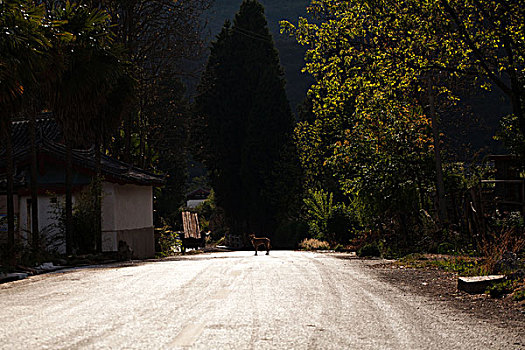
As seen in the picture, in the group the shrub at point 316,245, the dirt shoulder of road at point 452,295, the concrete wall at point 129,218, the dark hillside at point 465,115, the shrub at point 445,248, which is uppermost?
the dark hillside at point 465,115

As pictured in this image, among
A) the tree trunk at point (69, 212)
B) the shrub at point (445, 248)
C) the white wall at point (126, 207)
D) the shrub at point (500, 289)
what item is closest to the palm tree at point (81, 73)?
the tree trunk at point (69, 212)

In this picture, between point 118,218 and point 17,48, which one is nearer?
point 17,48

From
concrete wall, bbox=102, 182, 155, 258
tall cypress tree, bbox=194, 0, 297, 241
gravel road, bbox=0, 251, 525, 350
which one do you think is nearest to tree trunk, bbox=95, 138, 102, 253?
concrete wall, bbox=102, 182, 155, 258

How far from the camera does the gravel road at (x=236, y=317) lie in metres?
7.23

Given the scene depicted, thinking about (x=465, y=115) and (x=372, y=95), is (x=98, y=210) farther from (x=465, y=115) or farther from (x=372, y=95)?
(x=465, y=115)

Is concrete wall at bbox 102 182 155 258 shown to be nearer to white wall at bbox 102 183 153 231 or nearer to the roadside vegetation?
white wall at bbox 102 183 153 231

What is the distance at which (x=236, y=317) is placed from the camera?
28.9ft

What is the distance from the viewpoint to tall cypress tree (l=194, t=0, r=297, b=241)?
2274 inches

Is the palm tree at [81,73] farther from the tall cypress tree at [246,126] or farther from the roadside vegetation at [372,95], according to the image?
the tall cypress tree at [246,126]

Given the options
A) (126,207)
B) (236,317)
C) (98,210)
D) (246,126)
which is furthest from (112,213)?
(246,126)

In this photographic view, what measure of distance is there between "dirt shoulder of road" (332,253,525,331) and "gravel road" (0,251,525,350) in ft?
0.96

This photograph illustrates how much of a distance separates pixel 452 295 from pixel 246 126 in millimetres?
47998

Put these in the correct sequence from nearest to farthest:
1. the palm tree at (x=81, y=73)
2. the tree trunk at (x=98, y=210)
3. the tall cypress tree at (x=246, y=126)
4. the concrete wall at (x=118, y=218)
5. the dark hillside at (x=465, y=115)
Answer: the palm tree at (x=81, y=73) < the tree trunk at (x=98, y=210) < the concrete wall at (x=118, y=218) < the dark hillside at (x=465, y=115) < the tall cypress tree at (x=246, y=126)

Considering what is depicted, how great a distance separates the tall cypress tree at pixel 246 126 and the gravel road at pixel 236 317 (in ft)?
144
